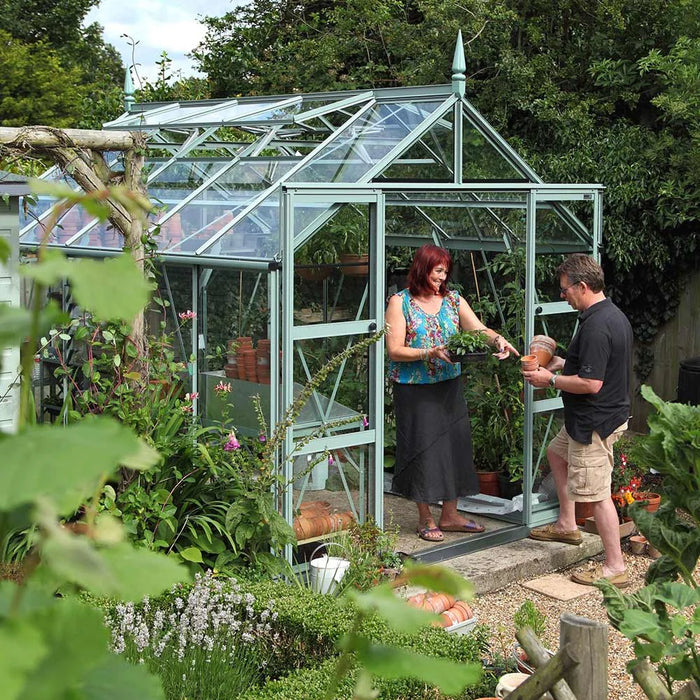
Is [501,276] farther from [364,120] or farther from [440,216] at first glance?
[364,120]

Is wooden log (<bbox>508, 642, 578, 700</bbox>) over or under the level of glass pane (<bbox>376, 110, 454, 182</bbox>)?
under

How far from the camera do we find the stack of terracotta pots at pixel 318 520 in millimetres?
5707

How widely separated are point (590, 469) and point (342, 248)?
1985 mm

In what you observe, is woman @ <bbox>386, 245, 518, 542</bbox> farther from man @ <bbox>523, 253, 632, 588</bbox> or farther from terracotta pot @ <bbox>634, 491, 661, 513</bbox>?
terracotta pot @ <bbox>634, 491, 661, 513</bbox>

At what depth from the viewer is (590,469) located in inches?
239

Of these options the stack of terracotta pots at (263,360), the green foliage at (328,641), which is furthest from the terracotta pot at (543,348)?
the green foliage at (328,641)

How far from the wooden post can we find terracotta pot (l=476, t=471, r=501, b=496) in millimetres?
4325

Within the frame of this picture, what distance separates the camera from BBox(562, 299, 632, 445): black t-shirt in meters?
5.91

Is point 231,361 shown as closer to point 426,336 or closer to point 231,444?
point 231,444

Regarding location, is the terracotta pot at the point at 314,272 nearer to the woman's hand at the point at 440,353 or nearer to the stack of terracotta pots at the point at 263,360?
the stack of terracotta pots at the point at 263,360

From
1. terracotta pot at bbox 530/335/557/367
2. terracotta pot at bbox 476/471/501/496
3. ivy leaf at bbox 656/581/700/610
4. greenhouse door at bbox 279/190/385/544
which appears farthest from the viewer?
terracotta pot at bbox 476/471/501/496

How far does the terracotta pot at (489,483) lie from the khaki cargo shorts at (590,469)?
42.7 inches

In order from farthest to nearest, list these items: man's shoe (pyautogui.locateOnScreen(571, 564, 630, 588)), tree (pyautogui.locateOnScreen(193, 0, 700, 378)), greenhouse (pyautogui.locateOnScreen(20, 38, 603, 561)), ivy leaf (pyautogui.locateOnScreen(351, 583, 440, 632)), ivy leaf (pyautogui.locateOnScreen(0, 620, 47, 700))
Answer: tree (pyautogui.locateOnScreen(193, 0, 700, 378)) → man's shoe (pyautogui.locateOnScreen(571, 564, 630, 588)) → greenhouse (pyautogui.locateOnScreen(20, 38, 603, 561)) → ivy leaf (pyautogui.locateOnScreen(351, 583, 440, 632)) → ivy leaf (pyautogui.locateOnScreen(0, 620, 47, 700))

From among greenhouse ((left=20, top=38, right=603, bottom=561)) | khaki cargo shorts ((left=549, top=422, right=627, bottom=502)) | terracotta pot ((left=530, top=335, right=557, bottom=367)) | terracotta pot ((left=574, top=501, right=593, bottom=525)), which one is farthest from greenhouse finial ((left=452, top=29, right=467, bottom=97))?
terracotta pot ((left=574, top=501, right=593, bottom=525))
